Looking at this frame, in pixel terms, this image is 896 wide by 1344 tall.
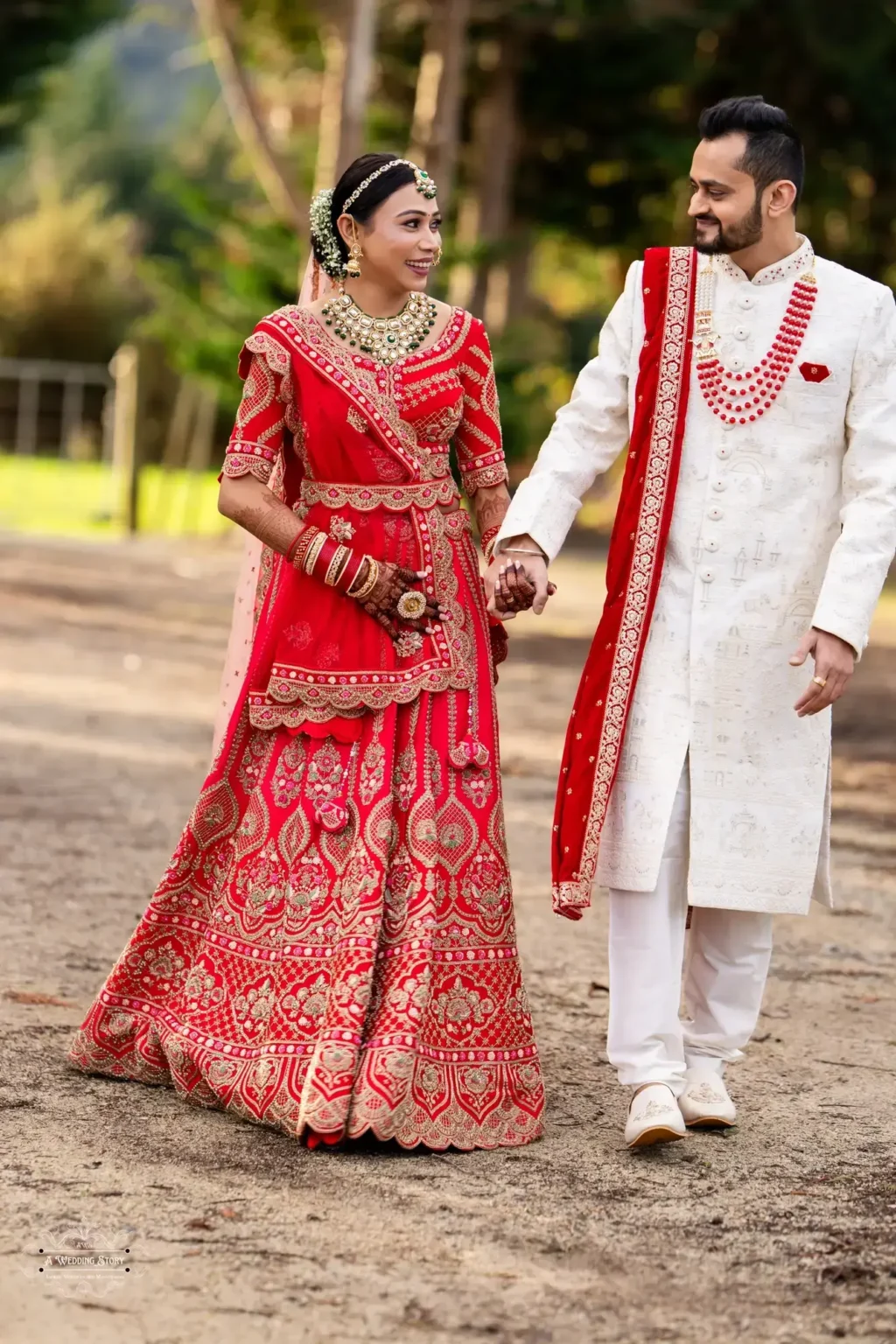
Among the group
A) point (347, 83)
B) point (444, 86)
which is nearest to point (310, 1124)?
point (347, 83)

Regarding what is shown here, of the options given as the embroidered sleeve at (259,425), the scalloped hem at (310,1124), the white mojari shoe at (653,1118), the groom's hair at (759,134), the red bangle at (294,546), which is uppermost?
the groom's hair at (759,134)

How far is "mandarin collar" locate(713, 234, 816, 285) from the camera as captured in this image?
173 inches

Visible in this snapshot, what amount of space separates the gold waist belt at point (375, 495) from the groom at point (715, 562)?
23 cm

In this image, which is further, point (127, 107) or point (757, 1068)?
point (127, 107)

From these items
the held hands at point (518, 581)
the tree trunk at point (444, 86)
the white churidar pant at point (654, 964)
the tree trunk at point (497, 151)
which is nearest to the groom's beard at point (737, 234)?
the held hands at point (518, 581)

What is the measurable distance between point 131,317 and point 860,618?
30530 mm

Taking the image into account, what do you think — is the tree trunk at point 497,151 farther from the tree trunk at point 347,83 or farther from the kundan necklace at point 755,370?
the kundan necklace at point 755,370

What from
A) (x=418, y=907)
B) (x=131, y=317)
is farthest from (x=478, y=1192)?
(x=131, y=317)

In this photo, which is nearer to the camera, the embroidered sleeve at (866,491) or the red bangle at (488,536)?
the embroidered sleeve at (866,491)

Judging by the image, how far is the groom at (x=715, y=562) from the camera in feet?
14.2

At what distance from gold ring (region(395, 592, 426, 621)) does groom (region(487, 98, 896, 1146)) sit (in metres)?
0.17

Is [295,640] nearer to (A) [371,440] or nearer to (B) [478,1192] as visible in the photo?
(A) [371,440]

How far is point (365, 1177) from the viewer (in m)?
4.05

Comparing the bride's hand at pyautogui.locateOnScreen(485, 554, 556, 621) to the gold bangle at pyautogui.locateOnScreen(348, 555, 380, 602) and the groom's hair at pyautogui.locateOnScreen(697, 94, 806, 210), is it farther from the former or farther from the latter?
the groom's hair at pyautogui.locateOnScreen(697, 94, 806, 210)
